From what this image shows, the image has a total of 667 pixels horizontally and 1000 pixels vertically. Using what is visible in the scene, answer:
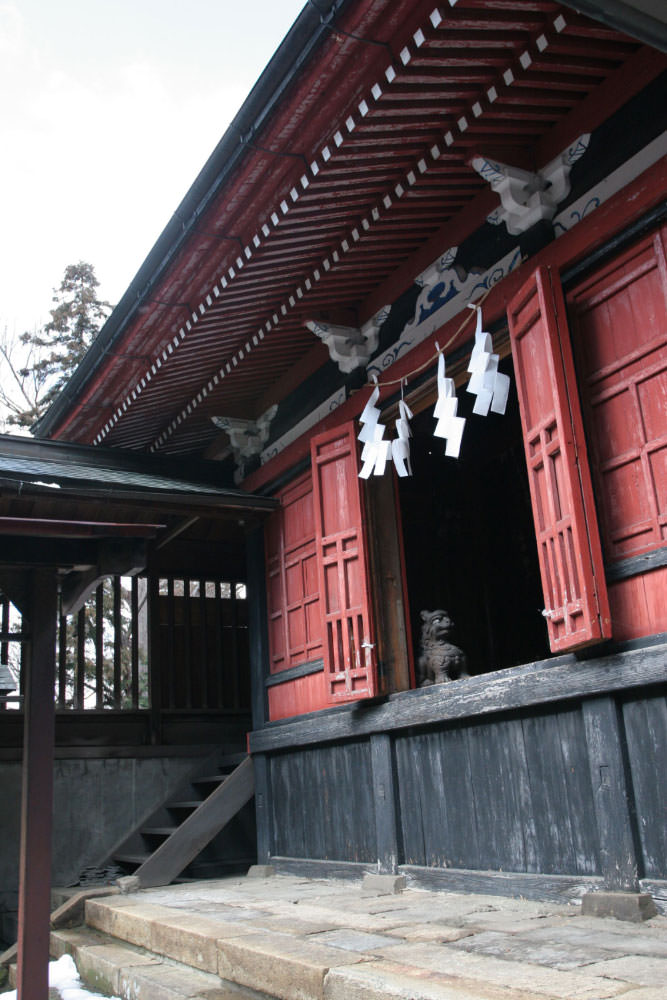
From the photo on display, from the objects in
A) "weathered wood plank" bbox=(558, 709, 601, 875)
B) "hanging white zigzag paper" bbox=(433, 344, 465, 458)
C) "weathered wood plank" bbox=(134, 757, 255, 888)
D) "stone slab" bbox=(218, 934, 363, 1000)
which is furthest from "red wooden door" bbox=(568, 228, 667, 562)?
"weathered wood plank" bbox=(134, 757, 255, 888)

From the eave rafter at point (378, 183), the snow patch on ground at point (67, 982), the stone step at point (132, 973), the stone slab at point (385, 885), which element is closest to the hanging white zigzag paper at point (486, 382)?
the eave rafter at point (378, 183)

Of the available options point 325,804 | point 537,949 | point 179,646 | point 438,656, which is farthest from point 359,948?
point 179,646

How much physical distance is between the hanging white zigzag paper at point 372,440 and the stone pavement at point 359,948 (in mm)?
2669

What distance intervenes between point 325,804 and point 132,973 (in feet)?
7.40

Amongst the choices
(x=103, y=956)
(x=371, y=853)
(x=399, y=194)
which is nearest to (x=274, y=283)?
(x=399, y=194)

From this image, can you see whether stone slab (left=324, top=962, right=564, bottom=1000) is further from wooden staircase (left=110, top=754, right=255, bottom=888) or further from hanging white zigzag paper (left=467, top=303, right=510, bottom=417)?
wooden staircase (left=110, top=754, right=255, bottom=888)

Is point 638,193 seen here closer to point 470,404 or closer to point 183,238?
point 183,238

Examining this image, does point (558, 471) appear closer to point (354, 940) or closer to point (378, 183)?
point (378, 183)

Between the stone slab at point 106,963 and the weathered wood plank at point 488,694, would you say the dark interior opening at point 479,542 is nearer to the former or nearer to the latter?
the weathered wood plank at point 488,694

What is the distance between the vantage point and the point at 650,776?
13.2ft

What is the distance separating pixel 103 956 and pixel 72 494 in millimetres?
2855

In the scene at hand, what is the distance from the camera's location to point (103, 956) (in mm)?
5148

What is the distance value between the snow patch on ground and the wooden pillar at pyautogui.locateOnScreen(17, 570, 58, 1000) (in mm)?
814

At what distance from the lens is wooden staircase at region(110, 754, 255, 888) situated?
6992mm
